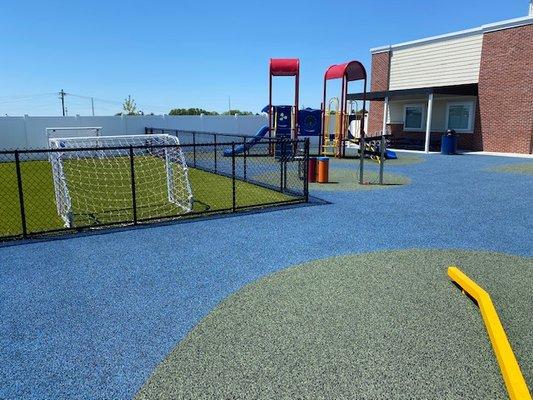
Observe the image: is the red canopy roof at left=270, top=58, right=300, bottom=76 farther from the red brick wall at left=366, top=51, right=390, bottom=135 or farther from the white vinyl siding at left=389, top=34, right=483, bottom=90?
the red brick wall at left=366, top=51, right=390, bottom=135

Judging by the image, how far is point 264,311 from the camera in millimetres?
4121

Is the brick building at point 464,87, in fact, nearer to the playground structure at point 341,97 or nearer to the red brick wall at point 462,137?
the red brick wall at point 462,137

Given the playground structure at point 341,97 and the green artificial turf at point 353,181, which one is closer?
the green artificial turf at point 353,181

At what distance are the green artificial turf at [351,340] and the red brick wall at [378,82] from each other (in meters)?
24.2

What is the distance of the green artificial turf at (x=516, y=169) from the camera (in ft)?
48.6

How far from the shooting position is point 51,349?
→ 3494 millimetres

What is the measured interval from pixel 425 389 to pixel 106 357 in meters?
2.44

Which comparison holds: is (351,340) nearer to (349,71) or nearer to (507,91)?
(349,71)

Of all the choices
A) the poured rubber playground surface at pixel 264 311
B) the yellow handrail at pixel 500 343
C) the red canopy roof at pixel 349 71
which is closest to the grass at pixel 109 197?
the poured rubber playground surface at pixel 264 311

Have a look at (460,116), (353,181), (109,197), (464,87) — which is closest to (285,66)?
(353,181)

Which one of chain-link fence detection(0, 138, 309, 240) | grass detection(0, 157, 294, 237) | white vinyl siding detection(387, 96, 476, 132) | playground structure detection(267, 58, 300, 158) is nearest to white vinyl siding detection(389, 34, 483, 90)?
white vinyl siding detection(387, 96, 476, 132)

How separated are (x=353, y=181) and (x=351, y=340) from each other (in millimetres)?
9557

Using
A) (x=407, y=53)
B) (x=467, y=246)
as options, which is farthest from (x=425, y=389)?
(x=407, y=53)

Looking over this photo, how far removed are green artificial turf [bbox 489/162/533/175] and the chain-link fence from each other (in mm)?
7619
